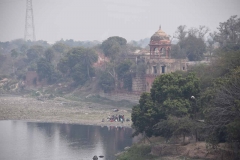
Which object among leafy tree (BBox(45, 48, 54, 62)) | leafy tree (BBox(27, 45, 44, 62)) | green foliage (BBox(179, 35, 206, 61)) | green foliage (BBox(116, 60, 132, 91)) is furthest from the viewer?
leafy tree (BBox(27, 45, 44, 62))

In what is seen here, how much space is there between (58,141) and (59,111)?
15226 mm

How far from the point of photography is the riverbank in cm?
5059

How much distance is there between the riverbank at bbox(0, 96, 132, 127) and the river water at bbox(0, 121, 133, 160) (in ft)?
6.13

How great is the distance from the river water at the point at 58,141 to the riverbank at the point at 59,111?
6.13 ft

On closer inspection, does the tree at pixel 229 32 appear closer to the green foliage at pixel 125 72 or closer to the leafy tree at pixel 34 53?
the green foliage at pixel 125 72

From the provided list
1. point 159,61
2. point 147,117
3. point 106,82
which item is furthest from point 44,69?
point 147,117

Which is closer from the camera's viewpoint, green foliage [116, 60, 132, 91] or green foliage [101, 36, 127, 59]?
green foliage [116, 60, 132, 91]

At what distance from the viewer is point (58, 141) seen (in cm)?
4128

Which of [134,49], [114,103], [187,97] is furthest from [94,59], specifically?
[187,97]

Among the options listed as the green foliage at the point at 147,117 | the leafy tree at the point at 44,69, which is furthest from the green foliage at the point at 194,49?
the green foliage at the point at 147,117

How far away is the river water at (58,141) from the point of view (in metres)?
36.1

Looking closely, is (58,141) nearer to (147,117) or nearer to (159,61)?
(147,117)

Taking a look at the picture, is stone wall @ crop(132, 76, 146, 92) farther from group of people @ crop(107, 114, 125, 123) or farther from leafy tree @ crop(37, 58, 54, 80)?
leafy tree @ crop(37, 58, 54, 80)

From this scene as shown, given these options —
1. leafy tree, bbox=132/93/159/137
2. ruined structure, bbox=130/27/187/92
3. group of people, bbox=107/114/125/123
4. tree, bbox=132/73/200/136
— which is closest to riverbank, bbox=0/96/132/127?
group of people, bbox=107/114/125/123
